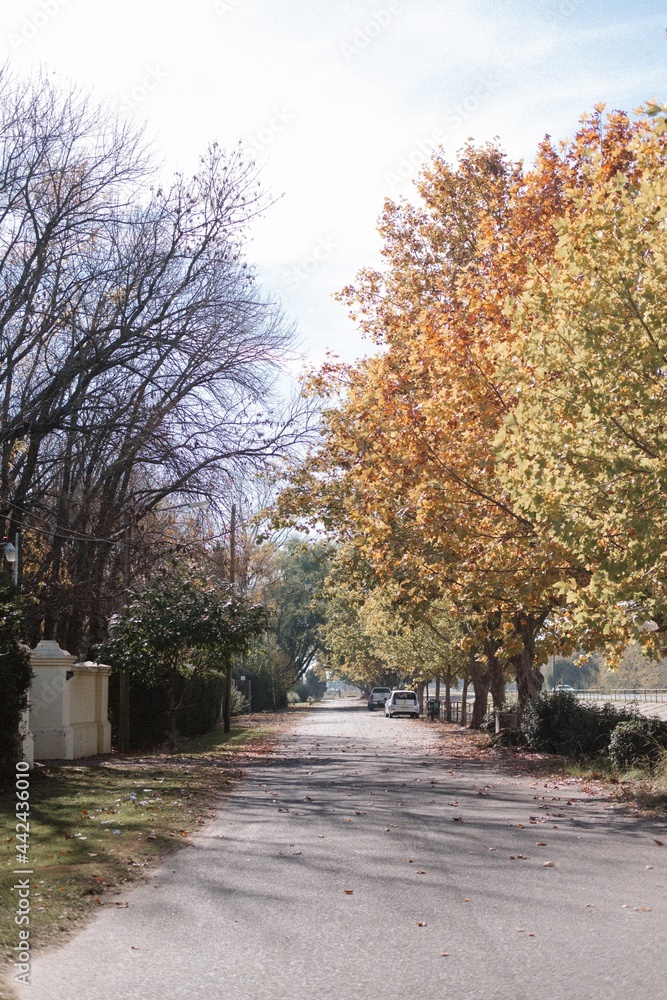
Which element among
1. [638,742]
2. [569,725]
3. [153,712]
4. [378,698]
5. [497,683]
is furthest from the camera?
[378,698]

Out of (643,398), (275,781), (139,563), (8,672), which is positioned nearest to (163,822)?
(8,672)

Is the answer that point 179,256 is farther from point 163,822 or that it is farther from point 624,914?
point 624,914

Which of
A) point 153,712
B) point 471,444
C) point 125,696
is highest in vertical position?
point 471,444

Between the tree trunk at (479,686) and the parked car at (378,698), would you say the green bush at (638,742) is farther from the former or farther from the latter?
the parked car at (378,698)

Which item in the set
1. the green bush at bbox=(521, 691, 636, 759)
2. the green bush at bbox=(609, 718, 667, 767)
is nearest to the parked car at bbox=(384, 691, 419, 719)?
the green bush at bbox=(521, 691, 636, 759)

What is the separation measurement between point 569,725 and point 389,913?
15.0 meters

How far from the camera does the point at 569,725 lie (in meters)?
21.4

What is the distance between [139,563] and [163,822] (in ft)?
42.6

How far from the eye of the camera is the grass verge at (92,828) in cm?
716

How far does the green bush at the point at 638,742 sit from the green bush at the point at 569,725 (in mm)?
878

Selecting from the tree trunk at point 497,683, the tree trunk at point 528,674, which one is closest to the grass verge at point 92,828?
the tree trunk at point 528,674

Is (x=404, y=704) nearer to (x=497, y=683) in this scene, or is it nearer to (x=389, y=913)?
(x=497, y=683)

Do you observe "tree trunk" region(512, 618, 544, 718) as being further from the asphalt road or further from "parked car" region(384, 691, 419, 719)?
"parked car" region(384, 691, 419, 719)

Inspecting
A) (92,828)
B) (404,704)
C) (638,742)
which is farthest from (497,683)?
(404,704)
